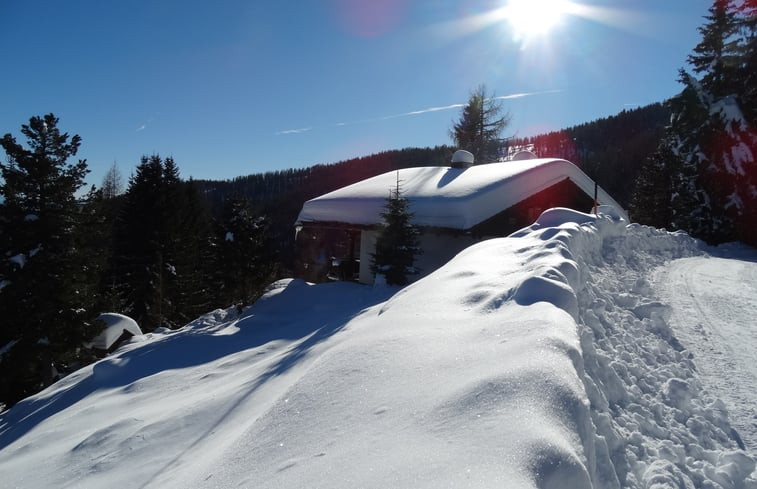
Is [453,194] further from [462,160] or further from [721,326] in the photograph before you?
[721,326]

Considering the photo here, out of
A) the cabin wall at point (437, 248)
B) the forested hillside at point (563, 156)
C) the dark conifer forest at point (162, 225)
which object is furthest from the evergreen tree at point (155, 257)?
the forested hillside at point (563, 156)

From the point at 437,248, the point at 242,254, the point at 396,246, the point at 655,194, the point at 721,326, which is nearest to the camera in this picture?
the point at 721,326

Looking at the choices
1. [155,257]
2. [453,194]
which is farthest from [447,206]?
[155,257]

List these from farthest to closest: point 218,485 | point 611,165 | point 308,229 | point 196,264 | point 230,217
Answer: point 611,165
point 196,264
point 308,229
point 230,217
point 218,485

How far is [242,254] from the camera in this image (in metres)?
13.6

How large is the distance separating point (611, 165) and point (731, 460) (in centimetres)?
7198

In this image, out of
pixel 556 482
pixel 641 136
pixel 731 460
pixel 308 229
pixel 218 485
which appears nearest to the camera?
pixel 556 482

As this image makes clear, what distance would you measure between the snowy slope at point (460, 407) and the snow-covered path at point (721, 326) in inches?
3.7

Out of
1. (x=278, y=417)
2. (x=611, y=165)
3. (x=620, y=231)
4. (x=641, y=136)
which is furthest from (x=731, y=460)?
(x=641, y=136)

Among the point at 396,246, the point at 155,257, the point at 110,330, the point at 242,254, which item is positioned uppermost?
the point at 396,246

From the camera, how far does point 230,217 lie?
1370cm

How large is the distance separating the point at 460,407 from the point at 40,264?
56.3 ft

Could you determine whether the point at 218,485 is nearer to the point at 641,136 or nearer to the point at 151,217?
the point at 151,217

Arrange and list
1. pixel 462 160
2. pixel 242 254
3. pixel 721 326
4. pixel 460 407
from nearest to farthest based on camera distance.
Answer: pixel 460 407, pixel 721 326, pixel 242 254, pixel 462 160
